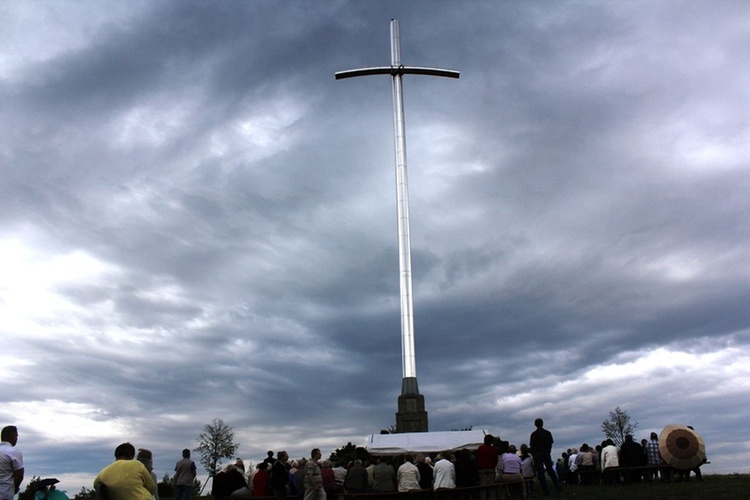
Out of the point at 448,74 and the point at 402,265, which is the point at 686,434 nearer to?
the point at 402,265

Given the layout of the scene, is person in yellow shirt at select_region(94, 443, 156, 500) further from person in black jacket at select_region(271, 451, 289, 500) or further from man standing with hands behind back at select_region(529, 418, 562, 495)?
man standing with hands behind back at select_region(529, 418, 562, 495)

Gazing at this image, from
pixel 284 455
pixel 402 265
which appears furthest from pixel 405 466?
pixel 402 265

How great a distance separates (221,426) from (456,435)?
38.9m

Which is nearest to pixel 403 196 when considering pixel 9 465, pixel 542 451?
pixel 542 451

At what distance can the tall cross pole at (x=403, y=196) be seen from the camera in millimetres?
43250

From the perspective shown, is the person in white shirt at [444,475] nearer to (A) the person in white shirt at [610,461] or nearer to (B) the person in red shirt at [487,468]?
(B) the person in red shirt at [487,468]

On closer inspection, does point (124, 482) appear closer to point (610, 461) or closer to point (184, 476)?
point (184, 476)

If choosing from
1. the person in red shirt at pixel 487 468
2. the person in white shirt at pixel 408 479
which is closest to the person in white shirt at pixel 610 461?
the person in red shirt at pixel 487 468

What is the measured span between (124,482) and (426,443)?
19.2 m

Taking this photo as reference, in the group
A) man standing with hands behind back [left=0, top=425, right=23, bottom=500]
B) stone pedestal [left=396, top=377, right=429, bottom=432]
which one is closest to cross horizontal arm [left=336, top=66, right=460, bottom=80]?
stone pedestal [left=396, top=377, right=429, bottom=432]

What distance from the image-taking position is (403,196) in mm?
46656

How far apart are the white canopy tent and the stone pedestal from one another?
1300 cm

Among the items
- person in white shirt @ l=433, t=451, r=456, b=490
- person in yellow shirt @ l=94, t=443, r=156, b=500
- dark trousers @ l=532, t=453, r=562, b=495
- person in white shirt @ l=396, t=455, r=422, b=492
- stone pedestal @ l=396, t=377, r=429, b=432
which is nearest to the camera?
person in yellow shirt @ l=94, t=443, r=156, b=500

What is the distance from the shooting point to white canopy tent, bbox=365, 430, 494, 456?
27188 mm
